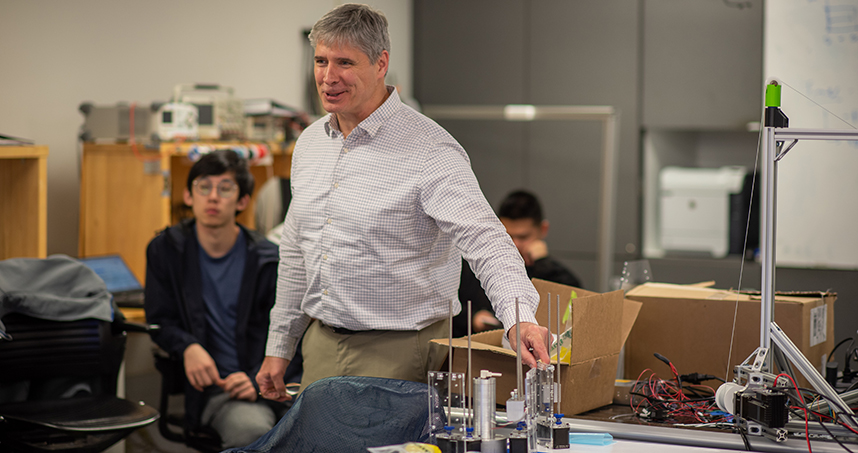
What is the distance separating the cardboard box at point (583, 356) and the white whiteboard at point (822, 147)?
367 millimetres

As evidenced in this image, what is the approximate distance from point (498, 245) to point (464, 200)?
0.13 m

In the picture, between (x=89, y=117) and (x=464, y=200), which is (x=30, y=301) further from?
(x=464, y=200)

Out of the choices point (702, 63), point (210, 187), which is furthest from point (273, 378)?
point (702, 63)

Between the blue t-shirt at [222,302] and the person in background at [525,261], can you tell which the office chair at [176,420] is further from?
the person in background at [525,261]

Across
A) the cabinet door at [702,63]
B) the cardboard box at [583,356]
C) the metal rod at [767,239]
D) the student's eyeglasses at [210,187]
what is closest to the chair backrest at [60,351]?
the student's eyeglasses at [210,187]

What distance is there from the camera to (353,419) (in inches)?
52.6

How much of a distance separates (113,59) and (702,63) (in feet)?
10.0

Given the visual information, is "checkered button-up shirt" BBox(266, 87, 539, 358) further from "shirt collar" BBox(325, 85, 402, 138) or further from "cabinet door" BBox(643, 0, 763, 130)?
"cabinet door" BBox(643, 0, 763, 130)

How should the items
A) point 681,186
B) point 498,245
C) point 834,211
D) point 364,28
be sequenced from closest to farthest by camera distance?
point 498,245
point 364,28
point 834,211
point 681,186

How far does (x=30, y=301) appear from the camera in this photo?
2.14 meters

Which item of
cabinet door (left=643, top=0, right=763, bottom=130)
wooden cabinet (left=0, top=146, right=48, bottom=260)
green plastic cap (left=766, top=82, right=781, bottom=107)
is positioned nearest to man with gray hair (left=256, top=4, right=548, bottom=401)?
green plastic cap (left=766, top=82, right=781, bottom=107)

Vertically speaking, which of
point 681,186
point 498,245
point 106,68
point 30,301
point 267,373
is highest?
point 106,68

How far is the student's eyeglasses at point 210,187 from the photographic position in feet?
8.41

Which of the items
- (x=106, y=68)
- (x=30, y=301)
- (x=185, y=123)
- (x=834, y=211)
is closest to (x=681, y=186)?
(x=834, y=211)
